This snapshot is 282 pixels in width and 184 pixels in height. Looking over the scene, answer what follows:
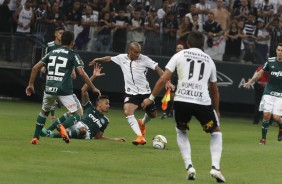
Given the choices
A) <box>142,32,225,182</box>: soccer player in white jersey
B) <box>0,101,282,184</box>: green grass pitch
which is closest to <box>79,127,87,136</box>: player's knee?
<box>0,101,282,184</box>: green grass pitch

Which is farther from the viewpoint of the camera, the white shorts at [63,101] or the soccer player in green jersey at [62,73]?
the white shorts at [63,101]

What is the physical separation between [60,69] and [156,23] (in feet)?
42.8

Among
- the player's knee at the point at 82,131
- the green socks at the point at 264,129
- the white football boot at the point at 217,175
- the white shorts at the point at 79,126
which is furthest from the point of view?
the green socks at the point at 264,129

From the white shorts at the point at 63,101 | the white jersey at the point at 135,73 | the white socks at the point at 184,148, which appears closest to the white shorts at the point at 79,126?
the white jersey at the point at 135,73

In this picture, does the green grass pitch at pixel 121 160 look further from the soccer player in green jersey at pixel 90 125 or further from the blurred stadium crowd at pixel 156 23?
the blurred stadium crowd at pixel 156 23

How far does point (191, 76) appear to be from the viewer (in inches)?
528

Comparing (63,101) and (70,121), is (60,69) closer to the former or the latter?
(63,101)

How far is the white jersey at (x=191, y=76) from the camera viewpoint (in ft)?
44.0

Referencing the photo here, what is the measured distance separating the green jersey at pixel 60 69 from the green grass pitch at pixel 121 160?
1.08 metres

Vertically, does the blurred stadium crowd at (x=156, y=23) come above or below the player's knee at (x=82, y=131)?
above

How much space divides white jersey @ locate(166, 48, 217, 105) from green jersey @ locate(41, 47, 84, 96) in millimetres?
4269

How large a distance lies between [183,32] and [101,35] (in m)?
2.76

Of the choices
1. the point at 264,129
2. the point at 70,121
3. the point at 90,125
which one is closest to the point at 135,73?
the point at 90,125

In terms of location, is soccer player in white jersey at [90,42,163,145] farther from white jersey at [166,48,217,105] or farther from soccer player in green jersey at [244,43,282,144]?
white jersey at [166,48,217,105]
